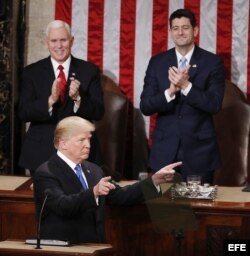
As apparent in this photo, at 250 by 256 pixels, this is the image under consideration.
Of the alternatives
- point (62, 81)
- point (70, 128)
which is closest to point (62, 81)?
point (62, 81)

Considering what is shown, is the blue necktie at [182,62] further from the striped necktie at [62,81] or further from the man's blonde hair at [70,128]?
the man's blonde hair at [70,128]

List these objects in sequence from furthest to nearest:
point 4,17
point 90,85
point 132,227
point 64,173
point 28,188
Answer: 1. point 4,17
2. point 90,85
3. point 28,188
4. point 132,227
5. point 64,173

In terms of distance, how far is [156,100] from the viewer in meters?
6.79

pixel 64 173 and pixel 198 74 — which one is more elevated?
pixel 198 74

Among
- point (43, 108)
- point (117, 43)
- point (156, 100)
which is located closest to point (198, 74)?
point (156, 100)

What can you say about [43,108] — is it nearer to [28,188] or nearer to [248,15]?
[28,188]

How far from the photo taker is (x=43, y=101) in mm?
6770

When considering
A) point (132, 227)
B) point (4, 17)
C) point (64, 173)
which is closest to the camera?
point (64, 173)

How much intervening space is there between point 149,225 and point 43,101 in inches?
49.6

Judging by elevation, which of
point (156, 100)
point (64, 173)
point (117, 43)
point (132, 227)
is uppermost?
point (117, 43)

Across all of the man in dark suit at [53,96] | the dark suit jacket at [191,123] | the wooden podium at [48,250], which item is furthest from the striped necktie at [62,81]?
the wooden podium at [48,250]

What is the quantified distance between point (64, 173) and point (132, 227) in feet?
2.89

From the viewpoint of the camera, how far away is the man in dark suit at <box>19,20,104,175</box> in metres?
6.76

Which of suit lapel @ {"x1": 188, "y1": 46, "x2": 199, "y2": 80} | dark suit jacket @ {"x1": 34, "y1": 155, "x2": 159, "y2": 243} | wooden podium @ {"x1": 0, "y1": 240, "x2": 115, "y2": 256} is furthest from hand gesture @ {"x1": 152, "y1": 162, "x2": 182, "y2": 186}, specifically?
suit lapel @ {"x1": 188, "y1": 46, "x2": 199, "y2": 80}
